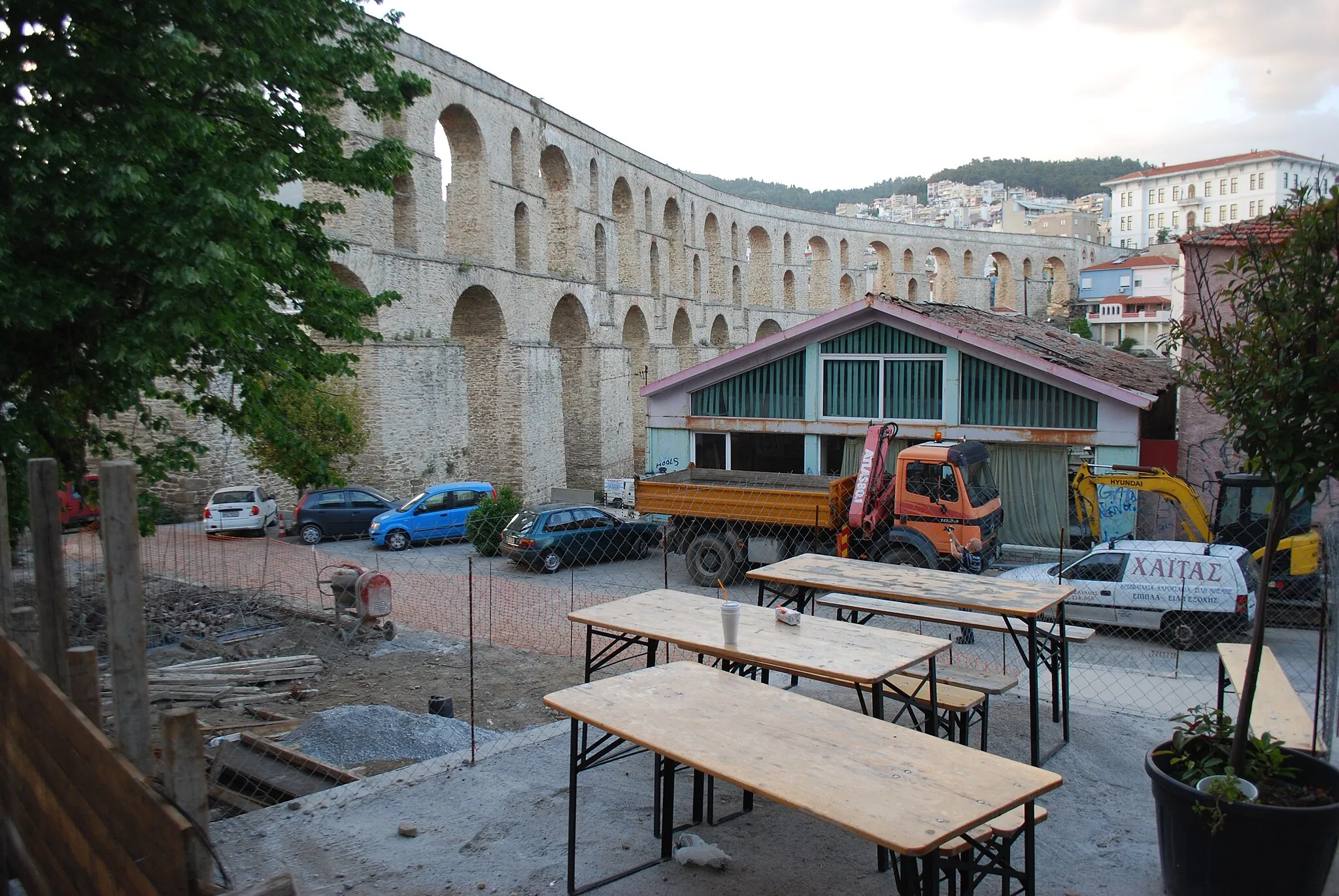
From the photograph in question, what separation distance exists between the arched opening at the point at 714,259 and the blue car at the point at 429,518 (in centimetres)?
2804

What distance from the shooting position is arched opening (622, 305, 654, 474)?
38000mm

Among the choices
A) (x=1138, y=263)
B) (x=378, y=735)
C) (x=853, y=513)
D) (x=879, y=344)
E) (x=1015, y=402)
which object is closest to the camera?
(x=378, y=735)

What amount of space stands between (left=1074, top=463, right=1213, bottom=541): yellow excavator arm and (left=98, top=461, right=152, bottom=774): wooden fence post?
562 inches

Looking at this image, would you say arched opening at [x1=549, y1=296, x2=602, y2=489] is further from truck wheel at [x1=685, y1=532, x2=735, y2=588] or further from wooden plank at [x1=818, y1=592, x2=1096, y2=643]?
wooden plank at [x1=818, y1=592, x2=1096, y2=643]

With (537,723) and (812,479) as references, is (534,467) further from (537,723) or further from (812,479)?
(537,723)

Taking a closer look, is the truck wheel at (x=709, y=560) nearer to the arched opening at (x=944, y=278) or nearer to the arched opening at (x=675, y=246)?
the arched opening at (x=675, y=246)

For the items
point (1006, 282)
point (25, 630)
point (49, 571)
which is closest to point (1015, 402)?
point (25, 630)

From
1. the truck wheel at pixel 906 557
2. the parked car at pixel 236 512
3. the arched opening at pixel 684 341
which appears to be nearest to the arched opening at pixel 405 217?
the parked car at pixel 236 512

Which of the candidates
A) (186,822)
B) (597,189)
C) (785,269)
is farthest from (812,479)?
(785,269)

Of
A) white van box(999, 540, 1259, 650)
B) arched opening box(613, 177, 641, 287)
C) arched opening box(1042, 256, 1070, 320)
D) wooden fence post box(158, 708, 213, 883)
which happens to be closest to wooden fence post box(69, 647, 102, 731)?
wooden fence post box(158, 708, 213, 883)

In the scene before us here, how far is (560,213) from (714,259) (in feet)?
56.6

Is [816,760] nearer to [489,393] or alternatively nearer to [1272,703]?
[1272,703]

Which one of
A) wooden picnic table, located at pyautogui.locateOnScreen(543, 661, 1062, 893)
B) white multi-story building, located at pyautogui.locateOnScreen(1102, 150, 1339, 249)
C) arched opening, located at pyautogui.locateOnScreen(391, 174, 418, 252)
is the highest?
white multi-story building, located at pyautogui.locateOnScreen(1102, 150, 1339, 249)

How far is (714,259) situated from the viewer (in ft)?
159
